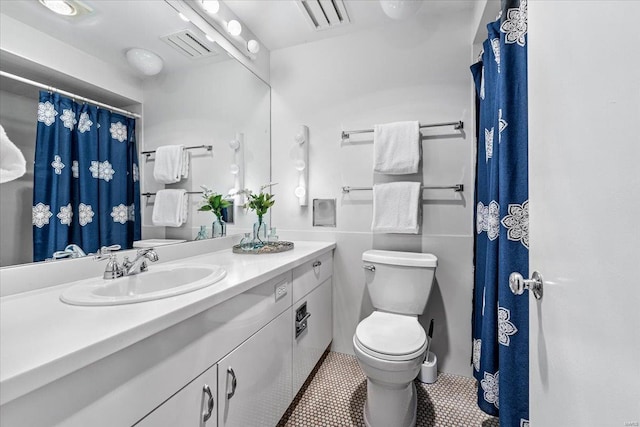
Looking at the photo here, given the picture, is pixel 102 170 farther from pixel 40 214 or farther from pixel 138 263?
pixel 138 263

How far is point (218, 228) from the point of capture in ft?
5.68

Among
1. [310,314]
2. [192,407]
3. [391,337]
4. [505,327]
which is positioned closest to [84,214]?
[192,407]

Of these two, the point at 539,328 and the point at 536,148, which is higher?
the point at 536,148

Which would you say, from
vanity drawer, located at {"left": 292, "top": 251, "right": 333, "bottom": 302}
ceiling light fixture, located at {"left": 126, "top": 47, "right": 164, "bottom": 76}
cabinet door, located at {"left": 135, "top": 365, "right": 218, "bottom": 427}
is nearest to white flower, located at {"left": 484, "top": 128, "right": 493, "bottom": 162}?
vanity drawer, located at {"left": 292, "top": 251, "right": 333, "bottom": 302}

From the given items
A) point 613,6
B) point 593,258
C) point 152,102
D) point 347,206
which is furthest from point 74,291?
point 347,206

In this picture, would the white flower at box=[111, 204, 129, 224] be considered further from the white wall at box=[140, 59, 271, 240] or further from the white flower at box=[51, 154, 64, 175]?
the white flower at box=[51, 154, 64, 175]

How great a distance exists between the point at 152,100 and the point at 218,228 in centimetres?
79

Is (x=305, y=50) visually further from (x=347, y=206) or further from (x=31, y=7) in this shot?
(x=31, y=7)

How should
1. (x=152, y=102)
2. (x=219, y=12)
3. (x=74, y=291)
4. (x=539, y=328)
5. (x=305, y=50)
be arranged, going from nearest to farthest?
(x=539, y=328) → (x=74, y=291) → (x=152, y=102) → (x=219, y=12) → (x=305, y=50)

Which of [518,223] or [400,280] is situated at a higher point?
[518,223]

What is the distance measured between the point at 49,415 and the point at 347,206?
65.5 inches

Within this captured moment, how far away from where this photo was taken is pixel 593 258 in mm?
462

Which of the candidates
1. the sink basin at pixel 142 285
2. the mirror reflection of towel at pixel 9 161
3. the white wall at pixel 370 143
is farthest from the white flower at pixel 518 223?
the mirror reflection of towel at pixel 9 161

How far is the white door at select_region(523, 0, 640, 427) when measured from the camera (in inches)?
15.2
